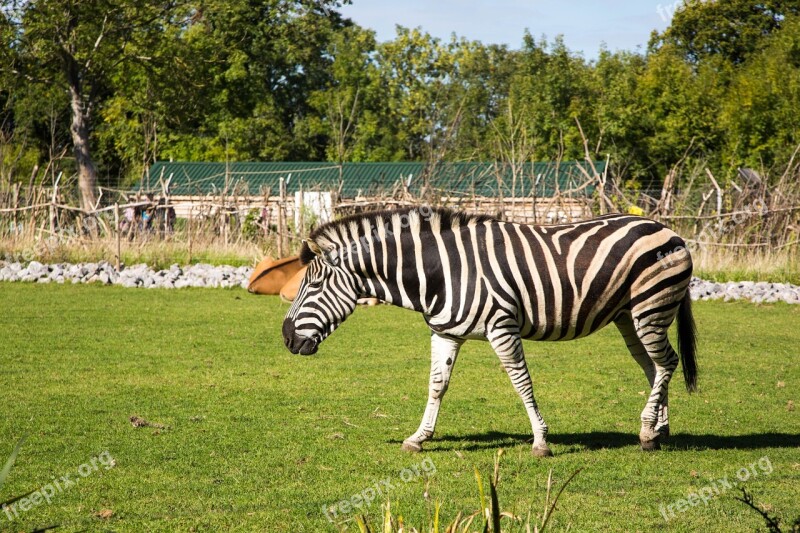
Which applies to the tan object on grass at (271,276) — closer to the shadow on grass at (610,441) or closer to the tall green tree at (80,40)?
the shadow on grass at (610,441)

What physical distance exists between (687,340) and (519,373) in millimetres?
1775

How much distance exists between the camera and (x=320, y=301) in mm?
7133

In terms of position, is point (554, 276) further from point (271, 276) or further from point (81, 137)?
point (81, 137)

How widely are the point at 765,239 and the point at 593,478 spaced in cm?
1521

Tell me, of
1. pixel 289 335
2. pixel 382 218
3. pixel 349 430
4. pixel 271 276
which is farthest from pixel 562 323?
pixel 271 276

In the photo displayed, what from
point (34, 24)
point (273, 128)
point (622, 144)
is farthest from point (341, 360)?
point (273, 128)

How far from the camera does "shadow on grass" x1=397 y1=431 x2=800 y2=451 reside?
7242mm

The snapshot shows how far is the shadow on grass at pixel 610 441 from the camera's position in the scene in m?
7.24

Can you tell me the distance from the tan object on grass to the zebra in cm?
1110

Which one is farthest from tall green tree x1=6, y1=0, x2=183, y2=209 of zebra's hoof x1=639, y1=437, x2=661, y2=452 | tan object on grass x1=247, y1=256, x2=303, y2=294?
zebra's hoof x1=639, y1=437, x2=661, y2=452

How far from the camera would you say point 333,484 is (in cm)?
609

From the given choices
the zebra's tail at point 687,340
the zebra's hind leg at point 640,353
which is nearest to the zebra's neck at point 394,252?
the zebra's hind leg at point 640,353

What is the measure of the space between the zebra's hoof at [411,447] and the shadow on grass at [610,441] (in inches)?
4.3

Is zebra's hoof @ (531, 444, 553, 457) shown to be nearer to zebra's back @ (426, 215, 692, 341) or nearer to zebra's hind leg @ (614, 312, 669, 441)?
zebra's back @ (426, 215, 692, 341)
